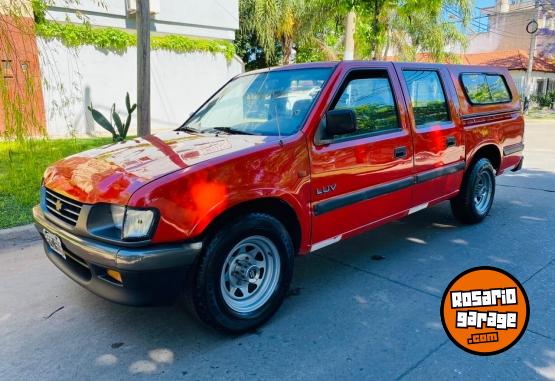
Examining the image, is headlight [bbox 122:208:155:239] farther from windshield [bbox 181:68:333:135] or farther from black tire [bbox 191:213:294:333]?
windshield [bbox 181:68:333:135]

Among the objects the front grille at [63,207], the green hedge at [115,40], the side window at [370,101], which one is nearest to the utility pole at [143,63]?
the front grille at [63,207]

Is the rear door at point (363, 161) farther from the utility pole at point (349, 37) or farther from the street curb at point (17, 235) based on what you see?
the utility pole at point (349, 37)

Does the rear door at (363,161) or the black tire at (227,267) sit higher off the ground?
the rear door at (363,161)

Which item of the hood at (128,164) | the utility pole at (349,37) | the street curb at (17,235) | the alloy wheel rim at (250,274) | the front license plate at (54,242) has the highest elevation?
the utility pole at (349,37)

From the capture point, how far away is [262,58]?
22984 mm

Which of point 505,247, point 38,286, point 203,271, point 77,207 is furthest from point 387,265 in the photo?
point 38,286

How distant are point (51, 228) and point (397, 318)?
254cm

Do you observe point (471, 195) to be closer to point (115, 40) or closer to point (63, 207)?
point (63, 207)

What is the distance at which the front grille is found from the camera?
9.24 ft

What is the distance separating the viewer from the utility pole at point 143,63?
6273 millimetres

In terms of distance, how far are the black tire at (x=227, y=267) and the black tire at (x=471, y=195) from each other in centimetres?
277

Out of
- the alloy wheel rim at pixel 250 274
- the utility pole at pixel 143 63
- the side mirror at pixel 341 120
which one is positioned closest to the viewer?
the alloy wheel rim at pixel 250 274

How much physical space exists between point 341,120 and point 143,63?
4292mm

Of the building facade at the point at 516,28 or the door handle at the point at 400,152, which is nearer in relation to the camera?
the door handle at the point at 400,152
